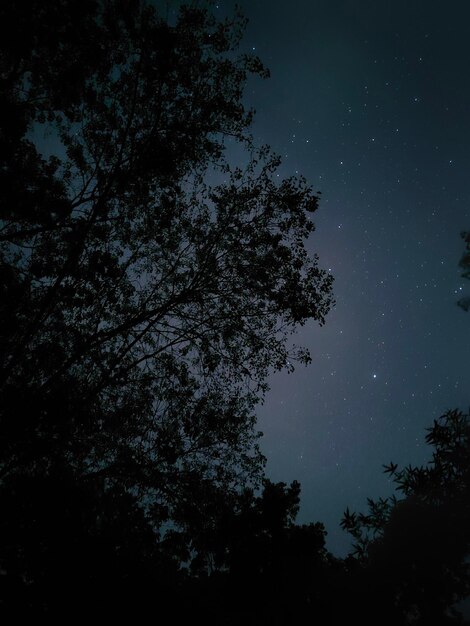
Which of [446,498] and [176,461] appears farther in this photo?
[446,498]

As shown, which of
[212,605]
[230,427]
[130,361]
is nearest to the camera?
[212,605]

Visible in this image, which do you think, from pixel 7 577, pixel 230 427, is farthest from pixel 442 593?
pixel 7 577

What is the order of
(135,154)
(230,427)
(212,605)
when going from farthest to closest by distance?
(230,427) → (135,154) → (212,605)

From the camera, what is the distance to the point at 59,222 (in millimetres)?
9828

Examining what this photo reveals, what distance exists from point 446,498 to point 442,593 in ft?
15.3

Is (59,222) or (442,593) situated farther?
(442,593)

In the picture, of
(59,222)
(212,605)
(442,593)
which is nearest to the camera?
(212,605)

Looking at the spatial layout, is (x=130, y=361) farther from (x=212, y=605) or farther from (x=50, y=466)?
(x=212, y=605)

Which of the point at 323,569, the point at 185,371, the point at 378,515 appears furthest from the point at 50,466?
the point at 378,515

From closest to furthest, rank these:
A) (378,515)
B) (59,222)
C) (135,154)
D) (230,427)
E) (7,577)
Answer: (7,577) → (59,222) → (135,154) → (230,427) → (378,515)

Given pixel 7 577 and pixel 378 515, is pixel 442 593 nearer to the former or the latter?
pixel 378 515

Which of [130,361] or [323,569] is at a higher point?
[130,361]

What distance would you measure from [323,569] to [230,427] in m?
6.31

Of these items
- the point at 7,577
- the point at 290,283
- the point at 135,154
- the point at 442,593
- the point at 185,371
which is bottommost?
the point at 442,593
